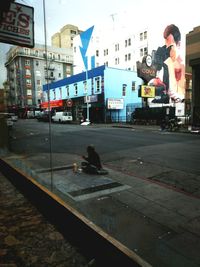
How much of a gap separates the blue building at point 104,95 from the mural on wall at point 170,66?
13.9m

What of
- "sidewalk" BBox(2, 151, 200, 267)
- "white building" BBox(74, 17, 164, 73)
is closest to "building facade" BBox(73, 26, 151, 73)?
"white building" BBox(74, 17, 164, 73)

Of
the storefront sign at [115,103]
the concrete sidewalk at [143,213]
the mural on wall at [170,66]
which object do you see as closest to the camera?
the concrete sidewalk at [143,213]

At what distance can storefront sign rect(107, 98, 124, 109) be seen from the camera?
31864 mm

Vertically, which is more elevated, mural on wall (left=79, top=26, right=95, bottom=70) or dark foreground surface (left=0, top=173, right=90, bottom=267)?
mural on wall (left=79, top=26, right=95, bottom=70)

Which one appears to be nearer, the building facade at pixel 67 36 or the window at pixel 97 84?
the window at pixel 97 84

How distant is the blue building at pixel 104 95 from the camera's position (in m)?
32.4

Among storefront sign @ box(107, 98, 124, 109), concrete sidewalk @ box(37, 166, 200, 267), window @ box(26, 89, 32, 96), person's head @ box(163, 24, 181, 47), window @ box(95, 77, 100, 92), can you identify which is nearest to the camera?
concrete sidewalk @ box(37, 166, 200, 267)

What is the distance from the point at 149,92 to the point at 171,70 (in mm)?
25747

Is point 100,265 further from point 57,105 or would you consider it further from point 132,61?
point 132,61

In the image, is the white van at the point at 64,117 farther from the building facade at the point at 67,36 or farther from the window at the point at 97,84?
the building facade at the point at 67,36

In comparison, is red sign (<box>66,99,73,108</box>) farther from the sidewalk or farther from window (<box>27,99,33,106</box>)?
the sidewalk

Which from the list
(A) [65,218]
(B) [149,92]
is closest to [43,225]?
(A) [65,218]

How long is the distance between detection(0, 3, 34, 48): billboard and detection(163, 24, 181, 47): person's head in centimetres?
5034

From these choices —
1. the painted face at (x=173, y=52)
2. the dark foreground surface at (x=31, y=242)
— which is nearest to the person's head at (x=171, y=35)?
the painted face at (x=173, y=52)
